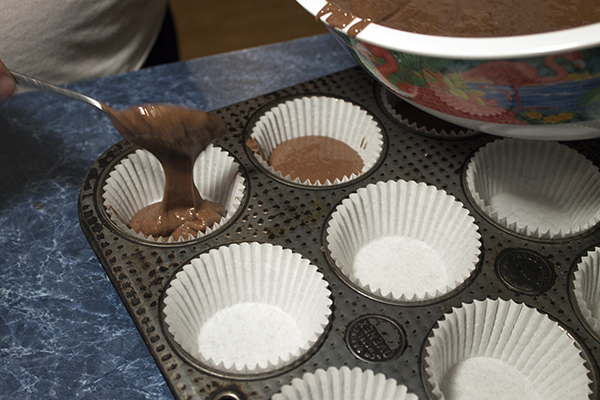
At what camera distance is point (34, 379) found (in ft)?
3.78

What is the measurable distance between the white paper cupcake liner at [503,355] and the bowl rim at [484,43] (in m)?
0.63

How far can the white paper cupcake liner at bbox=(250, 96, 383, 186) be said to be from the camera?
62.1 inches

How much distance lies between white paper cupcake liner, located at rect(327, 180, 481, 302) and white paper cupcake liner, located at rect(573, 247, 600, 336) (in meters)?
0.25

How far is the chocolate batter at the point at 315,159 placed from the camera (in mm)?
1578

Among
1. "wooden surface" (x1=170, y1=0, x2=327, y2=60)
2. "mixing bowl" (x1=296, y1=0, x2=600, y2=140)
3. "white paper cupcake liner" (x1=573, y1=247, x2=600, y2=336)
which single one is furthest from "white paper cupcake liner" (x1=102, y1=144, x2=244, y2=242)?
"wooden surface" (x1=170, y1=0, x2=327, y2=60)

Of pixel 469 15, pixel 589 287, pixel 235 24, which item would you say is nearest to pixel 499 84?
pixel 469 15

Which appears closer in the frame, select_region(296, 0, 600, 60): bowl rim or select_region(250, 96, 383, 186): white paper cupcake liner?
select_region(296, 0, 600, 60): bowl rim

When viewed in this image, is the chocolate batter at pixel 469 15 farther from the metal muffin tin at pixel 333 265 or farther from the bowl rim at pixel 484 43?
the metal muffin tin at pixel 333 265

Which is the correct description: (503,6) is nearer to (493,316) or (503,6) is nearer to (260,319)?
(493,316)

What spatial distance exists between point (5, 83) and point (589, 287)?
1441 millimetres

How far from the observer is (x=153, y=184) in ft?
5.13

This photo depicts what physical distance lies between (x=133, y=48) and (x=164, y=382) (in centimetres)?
120

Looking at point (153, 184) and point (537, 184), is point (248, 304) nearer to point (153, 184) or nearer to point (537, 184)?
point (153, 184)

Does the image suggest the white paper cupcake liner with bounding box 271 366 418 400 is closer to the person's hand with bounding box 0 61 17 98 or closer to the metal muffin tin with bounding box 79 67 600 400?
the metal muffin tin with bounding box 79 67 600 400
